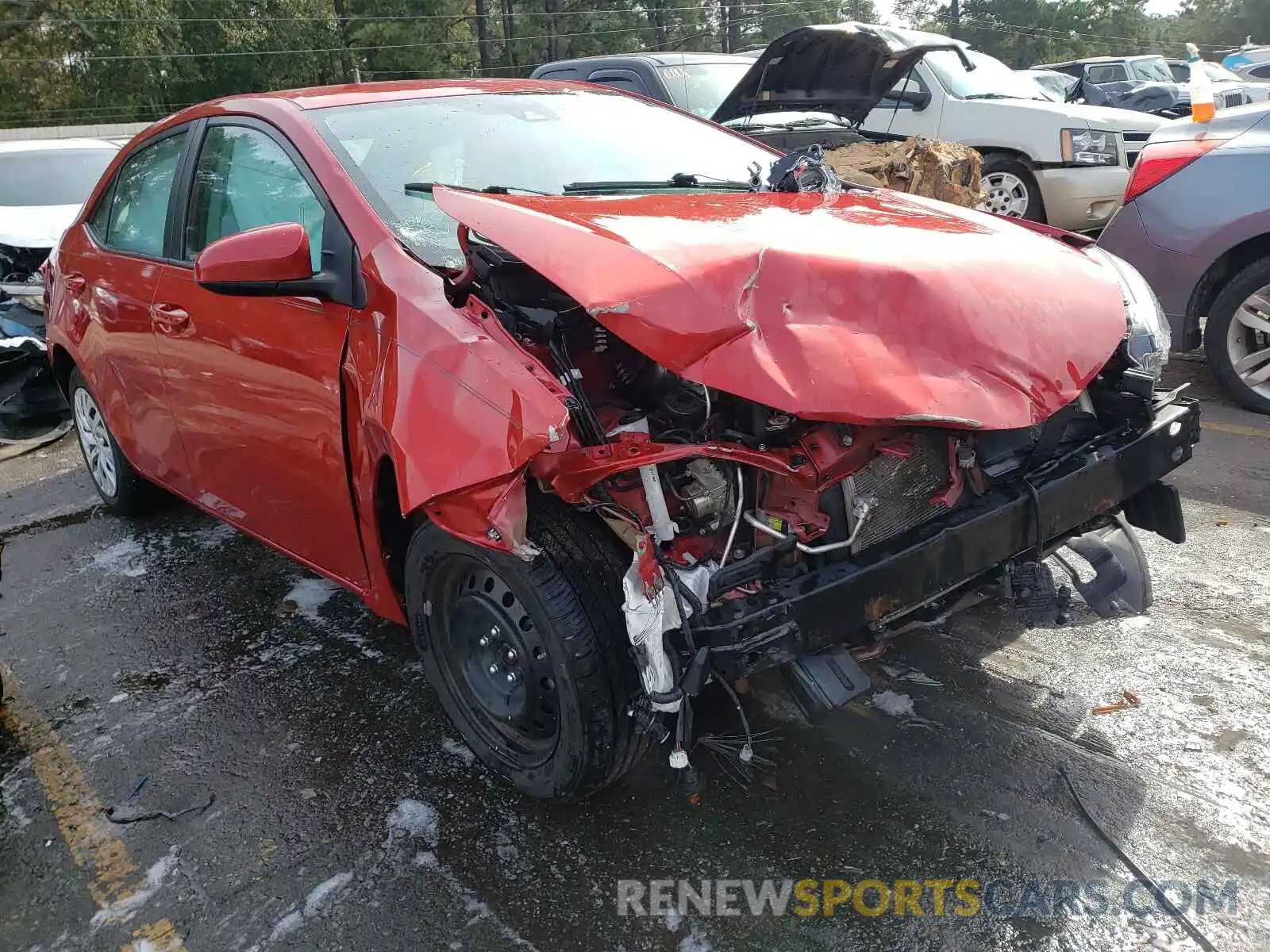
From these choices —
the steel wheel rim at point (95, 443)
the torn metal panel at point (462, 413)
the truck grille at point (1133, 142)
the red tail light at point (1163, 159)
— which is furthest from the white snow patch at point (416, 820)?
the truck grille at point (1133, 142)

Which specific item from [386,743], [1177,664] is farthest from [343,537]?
[1177,664]

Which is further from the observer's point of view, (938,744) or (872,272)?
(938,744)

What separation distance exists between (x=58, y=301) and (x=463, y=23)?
42874 mm

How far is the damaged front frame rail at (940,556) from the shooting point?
2150 millimetres

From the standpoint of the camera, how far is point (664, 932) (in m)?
2.15

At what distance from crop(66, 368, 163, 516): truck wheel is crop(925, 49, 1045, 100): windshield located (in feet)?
24.7

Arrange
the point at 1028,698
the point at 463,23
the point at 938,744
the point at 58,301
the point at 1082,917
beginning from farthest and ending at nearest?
1. the point at 463,23
2. the point at 58,301
3. the point at 1028,698
4. the point at 938,744
5. the point at 1082,917

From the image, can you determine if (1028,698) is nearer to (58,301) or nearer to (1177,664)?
(1177,664)

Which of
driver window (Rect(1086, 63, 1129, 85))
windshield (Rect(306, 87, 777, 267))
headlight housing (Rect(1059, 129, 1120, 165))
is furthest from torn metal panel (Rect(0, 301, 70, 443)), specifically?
driver window (Rect(1086, 63, 1129, 85))

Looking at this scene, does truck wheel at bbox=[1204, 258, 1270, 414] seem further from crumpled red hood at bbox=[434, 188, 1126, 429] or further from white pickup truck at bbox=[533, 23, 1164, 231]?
crumpled red hood at bbox=[434, 188, 1126, 429]

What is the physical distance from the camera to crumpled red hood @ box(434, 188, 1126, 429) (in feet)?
6.67

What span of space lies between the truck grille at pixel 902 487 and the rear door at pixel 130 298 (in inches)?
104

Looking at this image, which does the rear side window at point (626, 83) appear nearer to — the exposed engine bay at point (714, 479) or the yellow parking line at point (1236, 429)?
the yellow parking line at point (1236, 429)

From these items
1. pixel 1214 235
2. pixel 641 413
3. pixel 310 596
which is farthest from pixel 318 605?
pixel 1214 235
